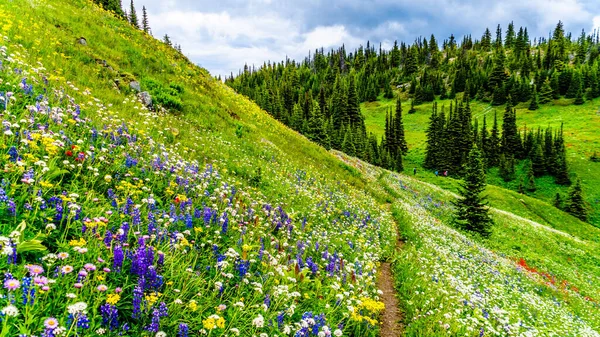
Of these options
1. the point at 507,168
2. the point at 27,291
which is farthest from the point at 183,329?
the point at 507,168

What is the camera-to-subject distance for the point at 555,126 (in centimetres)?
10744

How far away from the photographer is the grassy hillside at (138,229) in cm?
324

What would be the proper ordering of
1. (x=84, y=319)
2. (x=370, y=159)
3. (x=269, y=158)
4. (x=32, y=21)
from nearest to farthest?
(x=84, y=319), (x=32, y=21), (x=269, y=158), (x=370, y=159)

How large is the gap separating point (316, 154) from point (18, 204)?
23.4m

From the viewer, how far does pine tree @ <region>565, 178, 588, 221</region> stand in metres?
67.8

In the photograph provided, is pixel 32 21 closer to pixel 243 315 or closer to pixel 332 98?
pixel 243 315

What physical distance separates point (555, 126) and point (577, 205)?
52.8m

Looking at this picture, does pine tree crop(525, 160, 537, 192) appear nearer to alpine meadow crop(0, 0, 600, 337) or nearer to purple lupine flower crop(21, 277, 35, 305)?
alpine meadow crop(0, 0, 600, 337)

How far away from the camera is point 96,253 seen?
3.77 metres

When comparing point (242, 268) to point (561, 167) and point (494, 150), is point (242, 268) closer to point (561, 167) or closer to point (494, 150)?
point (561, 167)

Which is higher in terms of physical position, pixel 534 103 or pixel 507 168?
pixel 534 103

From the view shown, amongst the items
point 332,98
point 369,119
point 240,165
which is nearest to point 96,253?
point 240,165

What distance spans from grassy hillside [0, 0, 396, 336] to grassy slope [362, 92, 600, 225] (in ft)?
223

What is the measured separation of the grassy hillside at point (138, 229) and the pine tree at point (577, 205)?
78158 mm
